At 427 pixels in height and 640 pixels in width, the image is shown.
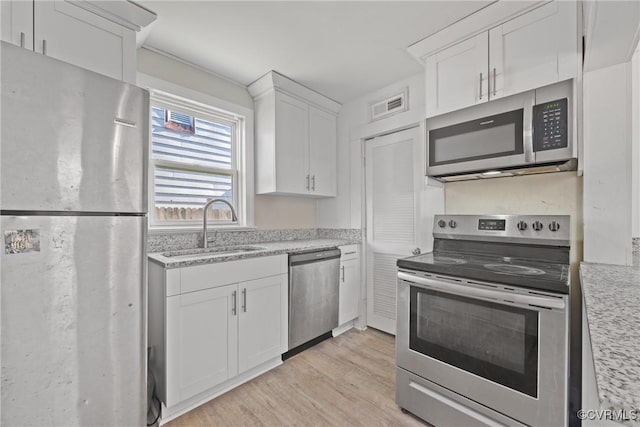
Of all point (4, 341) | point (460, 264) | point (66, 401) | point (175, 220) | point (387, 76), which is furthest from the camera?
point (387, 76)

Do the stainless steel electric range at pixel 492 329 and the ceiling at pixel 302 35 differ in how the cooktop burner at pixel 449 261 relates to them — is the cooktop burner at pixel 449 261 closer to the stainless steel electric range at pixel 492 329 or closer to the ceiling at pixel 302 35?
the stainless steel electric range at pixel 492 329

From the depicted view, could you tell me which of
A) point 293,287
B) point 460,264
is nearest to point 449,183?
point 460,264

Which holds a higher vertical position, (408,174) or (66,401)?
(408,174)

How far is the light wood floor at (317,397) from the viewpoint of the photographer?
5.41 ft

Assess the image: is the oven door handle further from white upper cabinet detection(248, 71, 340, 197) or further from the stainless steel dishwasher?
white upper cabinet detection(248, 71, 340, 197)

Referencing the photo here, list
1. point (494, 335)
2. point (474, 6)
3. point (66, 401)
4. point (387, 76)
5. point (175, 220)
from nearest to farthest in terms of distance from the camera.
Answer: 1. point (66, 401)
2. point (494, 335)
3. point (474, 6)
4. point (175, 220)
5. point (387, 76)

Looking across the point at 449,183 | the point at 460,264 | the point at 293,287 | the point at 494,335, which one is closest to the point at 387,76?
the point at 449,183

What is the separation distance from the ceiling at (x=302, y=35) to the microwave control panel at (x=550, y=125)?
753 millimetres

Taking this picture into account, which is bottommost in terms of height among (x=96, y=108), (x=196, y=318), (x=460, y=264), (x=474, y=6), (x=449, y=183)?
(x=196, y=318)

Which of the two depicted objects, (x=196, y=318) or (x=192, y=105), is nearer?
(x=196, y=318)

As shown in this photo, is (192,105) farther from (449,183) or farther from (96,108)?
(449,183)

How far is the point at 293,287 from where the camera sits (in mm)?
2326

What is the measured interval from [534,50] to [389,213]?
1.63 m

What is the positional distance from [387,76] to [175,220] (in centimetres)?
229
